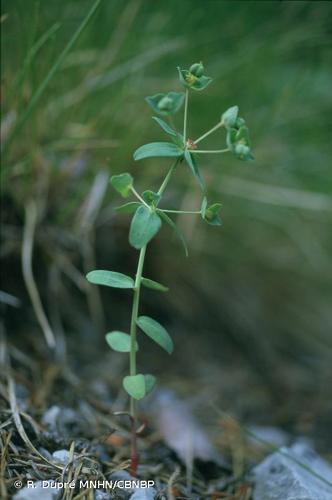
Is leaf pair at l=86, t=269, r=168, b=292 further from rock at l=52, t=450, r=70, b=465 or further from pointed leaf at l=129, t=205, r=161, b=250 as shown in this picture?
rock at l=52, t=450, r=70, b=465

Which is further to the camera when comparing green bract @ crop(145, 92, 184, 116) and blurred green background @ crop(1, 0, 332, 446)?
blurred green background @ crop(1, 0, 332, 446)

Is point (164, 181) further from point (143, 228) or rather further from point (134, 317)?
point (134, 317)

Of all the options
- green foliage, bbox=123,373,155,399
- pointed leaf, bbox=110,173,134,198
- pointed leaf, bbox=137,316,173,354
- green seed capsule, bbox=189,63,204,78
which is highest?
green seed capsule, bbox=189,63,204,78

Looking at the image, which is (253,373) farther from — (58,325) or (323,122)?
(323,122)

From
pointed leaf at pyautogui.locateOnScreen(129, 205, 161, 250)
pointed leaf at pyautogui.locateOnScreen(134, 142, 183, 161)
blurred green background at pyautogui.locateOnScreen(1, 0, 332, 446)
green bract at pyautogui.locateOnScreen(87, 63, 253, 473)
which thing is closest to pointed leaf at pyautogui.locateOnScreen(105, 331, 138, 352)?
green bract at pyautogui.locateOnScreen(87, 63, 253, 473)

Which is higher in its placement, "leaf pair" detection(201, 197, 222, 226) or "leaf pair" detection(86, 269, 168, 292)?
"leaf pair" detection(201, 197, 222, 226)

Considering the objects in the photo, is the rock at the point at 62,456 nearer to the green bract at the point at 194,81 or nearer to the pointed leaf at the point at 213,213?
the pointed leaf at the point at 213,213
